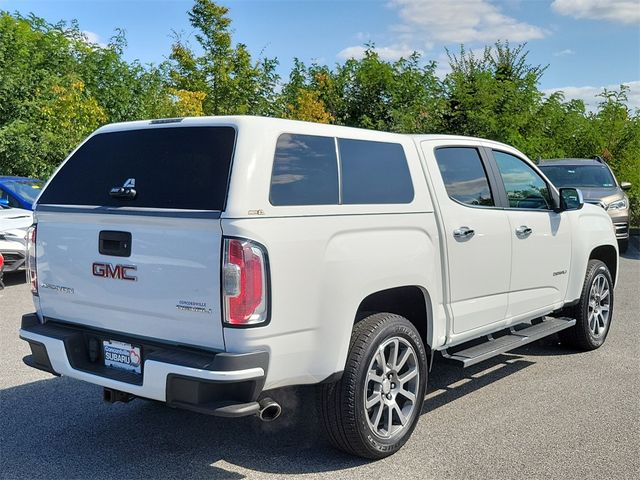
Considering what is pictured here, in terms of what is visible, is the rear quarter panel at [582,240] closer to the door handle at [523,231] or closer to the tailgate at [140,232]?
the door handle at [523,231]

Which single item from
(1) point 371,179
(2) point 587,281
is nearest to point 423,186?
(1) point 371,179

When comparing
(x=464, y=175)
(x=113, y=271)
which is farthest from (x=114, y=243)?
(x=464, y=175)

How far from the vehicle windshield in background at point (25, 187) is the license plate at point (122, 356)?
8163mm

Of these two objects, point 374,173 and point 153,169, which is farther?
point 374,173

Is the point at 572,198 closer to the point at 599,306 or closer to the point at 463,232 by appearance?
the point at 599,306

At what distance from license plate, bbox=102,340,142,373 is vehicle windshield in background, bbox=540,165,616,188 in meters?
11.4

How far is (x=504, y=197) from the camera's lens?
5.29 meters

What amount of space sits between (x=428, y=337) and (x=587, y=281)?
101 inches

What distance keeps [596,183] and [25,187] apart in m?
10.6

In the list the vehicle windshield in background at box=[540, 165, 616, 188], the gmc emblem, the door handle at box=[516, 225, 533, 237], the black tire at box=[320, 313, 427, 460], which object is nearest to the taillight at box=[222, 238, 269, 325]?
the gmc emblem

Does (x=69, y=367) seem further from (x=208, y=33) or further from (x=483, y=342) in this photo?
(x=208, y=33)

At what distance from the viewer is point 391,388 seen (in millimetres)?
4086

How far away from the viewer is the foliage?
16156 millimetres

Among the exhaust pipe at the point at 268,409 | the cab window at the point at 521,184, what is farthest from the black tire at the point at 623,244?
the exhaust pipe at the point at 268,409
